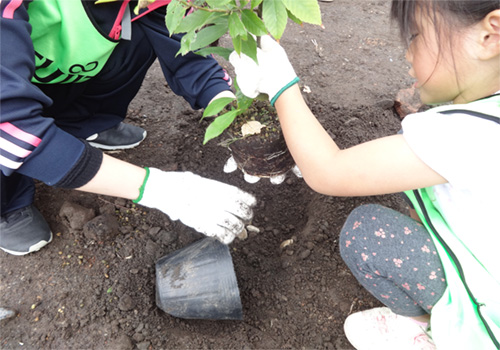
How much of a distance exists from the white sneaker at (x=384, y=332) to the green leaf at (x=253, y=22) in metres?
0.99

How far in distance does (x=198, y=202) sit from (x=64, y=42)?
2.36ft

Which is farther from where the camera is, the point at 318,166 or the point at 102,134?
the point at 102,134

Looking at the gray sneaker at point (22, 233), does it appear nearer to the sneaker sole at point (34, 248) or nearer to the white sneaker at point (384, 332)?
the sneaker sole at point (34, 248)

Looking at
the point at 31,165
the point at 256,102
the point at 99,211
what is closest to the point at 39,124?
the point at 31,165

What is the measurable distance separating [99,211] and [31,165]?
0.52 m

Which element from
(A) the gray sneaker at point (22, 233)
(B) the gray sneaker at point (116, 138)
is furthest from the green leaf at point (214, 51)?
(A) the gray sneaker at point (22, 233)

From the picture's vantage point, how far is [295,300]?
4.53 ft

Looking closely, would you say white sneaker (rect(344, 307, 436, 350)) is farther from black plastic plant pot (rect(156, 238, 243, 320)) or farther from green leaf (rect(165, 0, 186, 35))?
green leaf (rect(165, 0, 186, 35))

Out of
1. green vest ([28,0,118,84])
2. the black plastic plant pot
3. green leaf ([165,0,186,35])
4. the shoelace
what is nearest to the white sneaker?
the shoelace

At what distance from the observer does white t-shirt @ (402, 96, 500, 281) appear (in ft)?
2.74

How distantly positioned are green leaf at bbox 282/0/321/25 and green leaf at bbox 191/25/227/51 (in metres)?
0.29

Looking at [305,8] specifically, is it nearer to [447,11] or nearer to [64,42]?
[447,11]

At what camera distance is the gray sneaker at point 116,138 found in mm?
1852

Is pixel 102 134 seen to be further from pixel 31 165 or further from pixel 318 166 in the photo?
pixel 318 166
